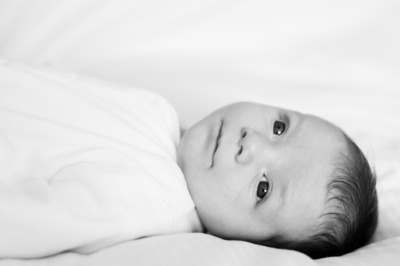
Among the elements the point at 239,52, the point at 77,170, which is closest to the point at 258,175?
the point at 77,170

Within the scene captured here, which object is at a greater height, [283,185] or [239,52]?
[239,52]

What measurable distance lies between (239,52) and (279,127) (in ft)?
1.95

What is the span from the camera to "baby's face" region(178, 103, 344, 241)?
1147 mm

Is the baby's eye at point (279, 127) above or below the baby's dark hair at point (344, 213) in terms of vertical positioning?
above

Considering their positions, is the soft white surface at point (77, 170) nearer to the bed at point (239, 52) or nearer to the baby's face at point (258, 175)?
the baby's face at point (258, 175)

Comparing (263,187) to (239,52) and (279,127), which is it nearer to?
(279,127)

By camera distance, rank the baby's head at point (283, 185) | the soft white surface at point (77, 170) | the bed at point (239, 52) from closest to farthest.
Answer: the soft white surface at point (77, 170) < the baby's head at point (283, 185) < the bed at point (239, 52)

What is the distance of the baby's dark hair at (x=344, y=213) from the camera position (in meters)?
1.15

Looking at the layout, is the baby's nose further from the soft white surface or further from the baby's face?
the soft white surface

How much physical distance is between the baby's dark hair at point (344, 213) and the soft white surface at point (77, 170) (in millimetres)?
269

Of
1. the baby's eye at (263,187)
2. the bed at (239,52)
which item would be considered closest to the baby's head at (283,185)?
the baby's eye at (263,187)

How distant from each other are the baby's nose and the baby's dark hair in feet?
0.54

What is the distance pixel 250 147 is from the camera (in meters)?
1.16

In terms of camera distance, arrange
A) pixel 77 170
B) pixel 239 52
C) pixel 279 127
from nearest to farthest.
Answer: pixel 77 170, pixel 279 127, pixel 239 52
